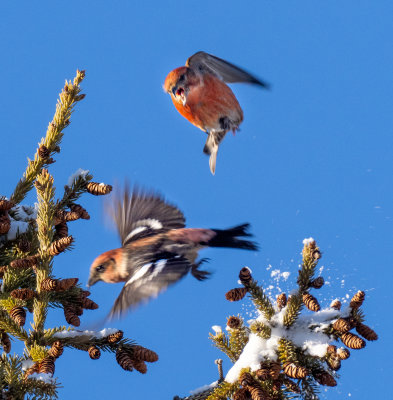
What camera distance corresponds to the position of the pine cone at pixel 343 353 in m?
2.33

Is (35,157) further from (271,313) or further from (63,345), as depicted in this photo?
(271,313)

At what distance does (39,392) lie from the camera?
7.46 feet

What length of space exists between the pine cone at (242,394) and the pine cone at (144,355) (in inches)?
15.4

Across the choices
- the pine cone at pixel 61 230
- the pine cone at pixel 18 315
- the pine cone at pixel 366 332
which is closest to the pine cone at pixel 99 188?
the pine cone at pixel 61 230

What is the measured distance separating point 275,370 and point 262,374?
87 mm

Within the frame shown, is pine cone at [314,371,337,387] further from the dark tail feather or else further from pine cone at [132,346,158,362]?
the dark tail feather

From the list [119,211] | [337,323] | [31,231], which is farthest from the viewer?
[119,211]

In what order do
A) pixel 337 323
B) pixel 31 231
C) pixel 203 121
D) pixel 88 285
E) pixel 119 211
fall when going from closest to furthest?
pixel 337 323, pixel 31 231, pixel 88 285, pixel 119 211, pixel 203 121

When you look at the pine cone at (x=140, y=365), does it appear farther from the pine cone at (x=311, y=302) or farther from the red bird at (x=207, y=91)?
the red bird at (x=207, y=91)

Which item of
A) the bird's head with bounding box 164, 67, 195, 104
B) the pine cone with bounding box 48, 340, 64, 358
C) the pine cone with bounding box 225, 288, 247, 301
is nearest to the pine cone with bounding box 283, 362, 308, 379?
the pine cone with bounding box 225, 288, 247, 301

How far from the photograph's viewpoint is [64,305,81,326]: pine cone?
2.58m

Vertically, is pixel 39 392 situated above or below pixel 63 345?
below

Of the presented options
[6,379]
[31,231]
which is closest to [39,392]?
[6,379]

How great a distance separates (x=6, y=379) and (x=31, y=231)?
2.76 ft
